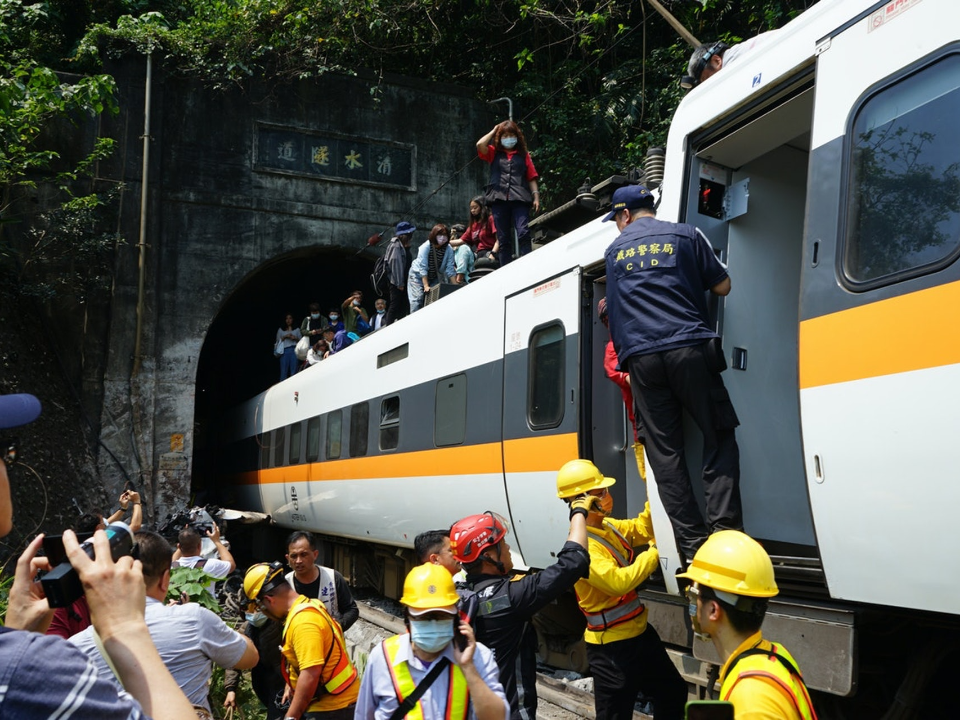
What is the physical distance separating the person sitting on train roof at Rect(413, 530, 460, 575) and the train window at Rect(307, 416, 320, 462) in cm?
851

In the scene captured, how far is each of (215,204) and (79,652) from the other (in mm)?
16465

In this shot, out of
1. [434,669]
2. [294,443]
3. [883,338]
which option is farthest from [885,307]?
[294,443]

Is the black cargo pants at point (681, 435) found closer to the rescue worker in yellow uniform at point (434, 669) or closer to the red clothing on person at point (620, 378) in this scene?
the red clothing on person at point (620, 378)

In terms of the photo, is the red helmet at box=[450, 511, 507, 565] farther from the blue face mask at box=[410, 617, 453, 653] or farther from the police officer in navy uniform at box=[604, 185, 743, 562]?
the police officer in navy uniform at box=[604, 185, 743, 562]

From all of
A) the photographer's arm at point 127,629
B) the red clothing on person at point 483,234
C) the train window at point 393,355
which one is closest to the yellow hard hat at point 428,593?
the photographer's arm at point 127,629

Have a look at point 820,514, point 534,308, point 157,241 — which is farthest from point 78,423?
point 820,514

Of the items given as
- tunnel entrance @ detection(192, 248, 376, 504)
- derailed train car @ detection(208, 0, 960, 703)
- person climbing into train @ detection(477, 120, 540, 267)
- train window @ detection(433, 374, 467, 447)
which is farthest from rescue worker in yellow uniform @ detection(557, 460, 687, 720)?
tunnel entrance @ detection(192, 248, 376, 504)

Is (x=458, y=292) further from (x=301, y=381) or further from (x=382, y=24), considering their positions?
(x=382, y=24)

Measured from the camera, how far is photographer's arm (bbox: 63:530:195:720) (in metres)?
1.68

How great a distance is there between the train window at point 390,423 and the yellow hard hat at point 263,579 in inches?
186

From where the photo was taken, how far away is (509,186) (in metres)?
9.50

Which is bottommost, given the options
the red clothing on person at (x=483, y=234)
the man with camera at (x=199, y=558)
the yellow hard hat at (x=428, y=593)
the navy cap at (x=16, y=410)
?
the man with camera at (x=199, y=558)

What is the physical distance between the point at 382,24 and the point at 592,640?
15351mm

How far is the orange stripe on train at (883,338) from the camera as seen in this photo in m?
3.30
